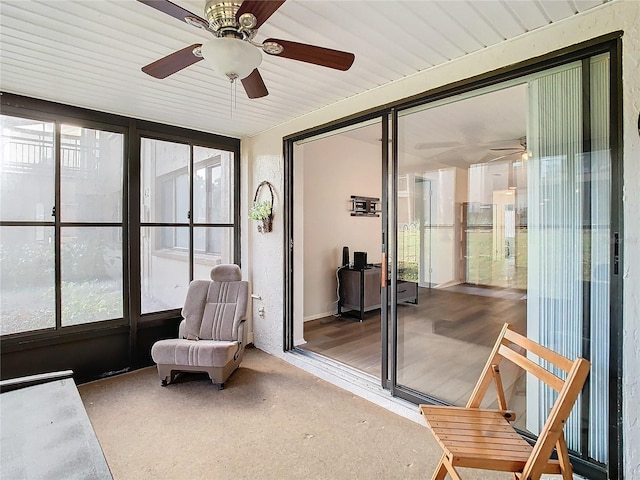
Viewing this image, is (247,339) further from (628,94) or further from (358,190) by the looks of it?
(628,94)

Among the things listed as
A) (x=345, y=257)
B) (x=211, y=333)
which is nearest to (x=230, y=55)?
(x=211, y=333)

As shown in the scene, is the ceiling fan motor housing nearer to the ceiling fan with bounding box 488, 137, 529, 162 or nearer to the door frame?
the door frame

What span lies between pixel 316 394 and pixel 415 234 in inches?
62.2

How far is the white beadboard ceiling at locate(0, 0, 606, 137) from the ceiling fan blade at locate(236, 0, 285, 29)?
0.34 m

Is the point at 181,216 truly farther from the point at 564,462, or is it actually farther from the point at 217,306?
the point at 564,462

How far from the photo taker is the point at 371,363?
3.52 meters

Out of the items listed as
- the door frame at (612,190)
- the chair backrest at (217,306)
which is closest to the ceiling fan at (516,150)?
the door frame at (612,190)

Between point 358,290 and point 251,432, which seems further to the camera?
point 358,290

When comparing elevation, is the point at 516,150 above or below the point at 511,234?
above

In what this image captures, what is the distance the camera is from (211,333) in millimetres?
3480

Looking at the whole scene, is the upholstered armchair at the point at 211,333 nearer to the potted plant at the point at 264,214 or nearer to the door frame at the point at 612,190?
the potted plant at the point at 264,214

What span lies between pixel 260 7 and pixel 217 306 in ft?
9.15

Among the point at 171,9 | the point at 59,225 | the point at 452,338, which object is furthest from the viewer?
the point at 59,225

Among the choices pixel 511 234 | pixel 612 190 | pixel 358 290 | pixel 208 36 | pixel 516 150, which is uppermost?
pixel 208 36
